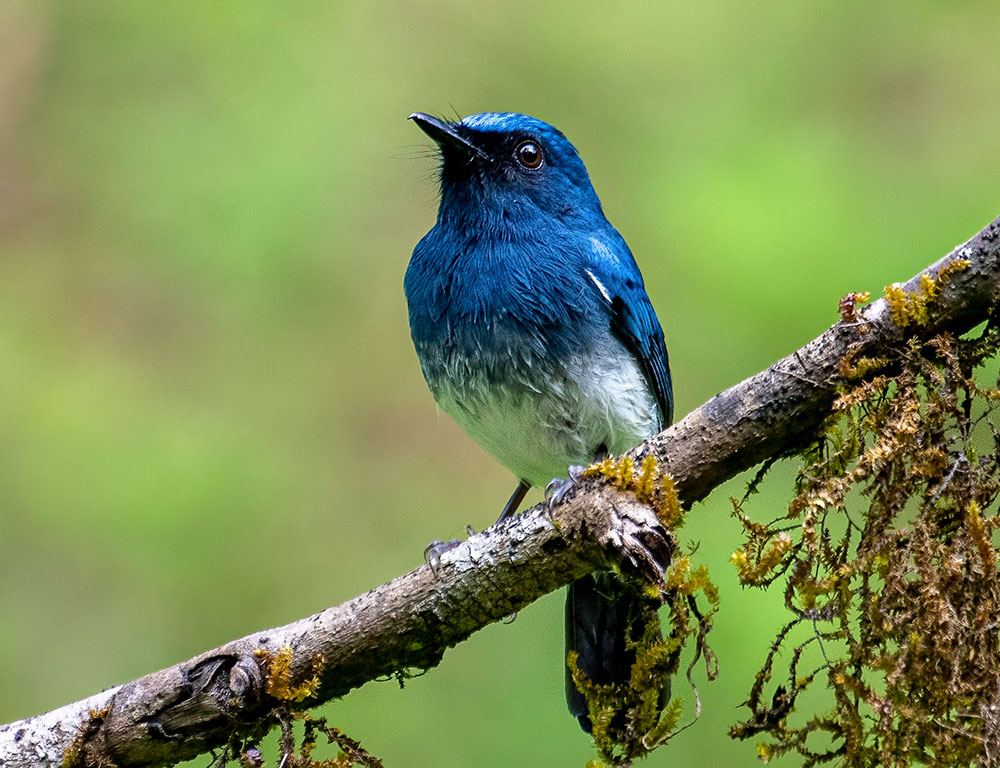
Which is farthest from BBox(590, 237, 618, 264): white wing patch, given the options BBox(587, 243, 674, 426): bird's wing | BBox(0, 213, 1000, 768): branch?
BBox(0, 213, 1000, 768): branch

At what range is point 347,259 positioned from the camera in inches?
243

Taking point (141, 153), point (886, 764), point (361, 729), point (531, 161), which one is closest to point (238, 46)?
point (141, 153)

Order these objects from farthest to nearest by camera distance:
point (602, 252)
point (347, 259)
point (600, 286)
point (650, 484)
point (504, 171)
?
point (347, 259) < point (504, 171) < point (602, 252) < point (600, 286) < point (650, 484)

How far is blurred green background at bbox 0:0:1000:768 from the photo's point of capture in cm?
498

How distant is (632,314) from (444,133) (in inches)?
35.4

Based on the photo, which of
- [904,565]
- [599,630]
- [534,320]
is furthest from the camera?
[534,320]

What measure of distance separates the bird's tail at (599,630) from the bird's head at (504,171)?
1328mm

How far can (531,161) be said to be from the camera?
4316mm

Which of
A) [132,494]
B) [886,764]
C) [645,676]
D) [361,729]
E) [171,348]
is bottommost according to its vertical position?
[886,764]

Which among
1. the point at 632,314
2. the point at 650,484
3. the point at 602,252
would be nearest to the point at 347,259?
the point at 602,252

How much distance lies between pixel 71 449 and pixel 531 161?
8.63 feet

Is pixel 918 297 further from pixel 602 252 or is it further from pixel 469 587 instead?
pixel 602 252

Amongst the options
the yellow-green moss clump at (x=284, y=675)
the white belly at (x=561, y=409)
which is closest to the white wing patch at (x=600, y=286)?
the white belly at (x=561, y=409)

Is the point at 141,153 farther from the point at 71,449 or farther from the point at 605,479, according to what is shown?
the point at 605,479
